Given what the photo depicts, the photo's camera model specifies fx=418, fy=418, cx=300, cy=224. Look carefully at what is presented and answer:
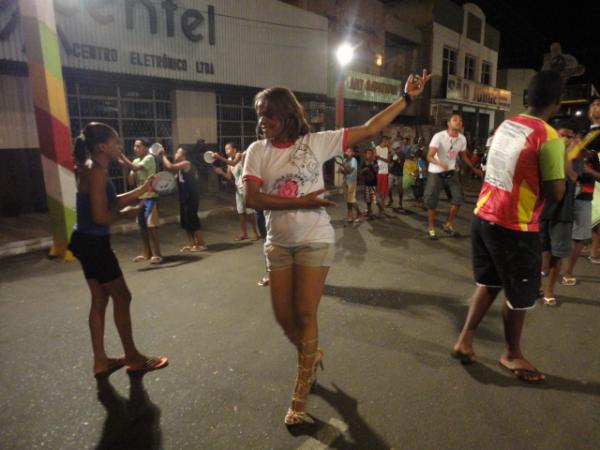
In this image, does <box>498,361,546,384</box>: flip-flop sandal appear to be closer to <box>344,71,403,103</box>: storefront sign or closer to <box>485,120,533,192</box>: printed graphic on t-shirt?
<box>485,120,533,192</box>: printed graphic on t-shirt

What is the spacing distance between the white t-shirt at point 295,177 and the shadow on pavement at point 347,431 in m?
1.12

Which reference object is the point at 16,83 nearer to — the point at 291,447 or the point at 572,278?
the point at 291,447

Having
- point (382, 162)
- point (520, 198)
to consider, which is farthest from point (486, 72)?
point (520, 198)

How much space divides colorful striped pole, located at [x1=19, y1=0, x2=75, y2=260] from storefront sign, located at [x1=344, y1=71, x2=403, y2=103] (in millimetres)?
12736

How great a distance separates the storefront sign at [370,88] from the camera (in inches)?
679

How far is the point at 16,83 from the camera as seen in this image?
9094 mm

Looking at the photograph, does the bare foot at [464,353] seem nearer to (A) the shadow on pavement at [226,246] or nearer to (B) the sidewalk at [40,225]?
(A) the shadow on pavement at [226,246]

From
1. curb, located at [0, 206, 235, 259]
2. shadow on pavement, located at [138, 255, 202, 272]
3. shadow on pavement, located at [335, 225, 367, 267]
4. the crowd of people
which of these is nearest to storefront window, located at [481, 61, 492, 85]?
shadow on pavement, located at [335, 225, 367, 267]

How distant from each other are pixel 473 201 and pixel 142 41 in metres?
10.2

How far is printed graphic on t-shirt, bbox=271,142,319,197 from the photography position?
2.43m

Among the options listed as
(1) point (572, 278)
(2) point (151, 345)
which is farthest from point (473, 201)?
(2) point (151, 345)

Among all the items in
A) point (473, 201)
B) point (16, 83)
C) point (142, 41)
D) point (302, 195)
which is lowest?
point (473, 201)

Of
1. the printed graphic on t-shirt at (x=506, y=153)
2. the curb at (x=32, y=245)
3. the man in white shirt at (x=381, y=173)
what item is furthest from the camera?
the man in white shirt at (x=381, y=173)

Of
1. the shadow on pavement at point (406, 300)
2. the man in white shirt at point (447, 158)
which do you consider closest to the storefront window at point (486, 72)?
the man in white shirt at point (447, 158)
